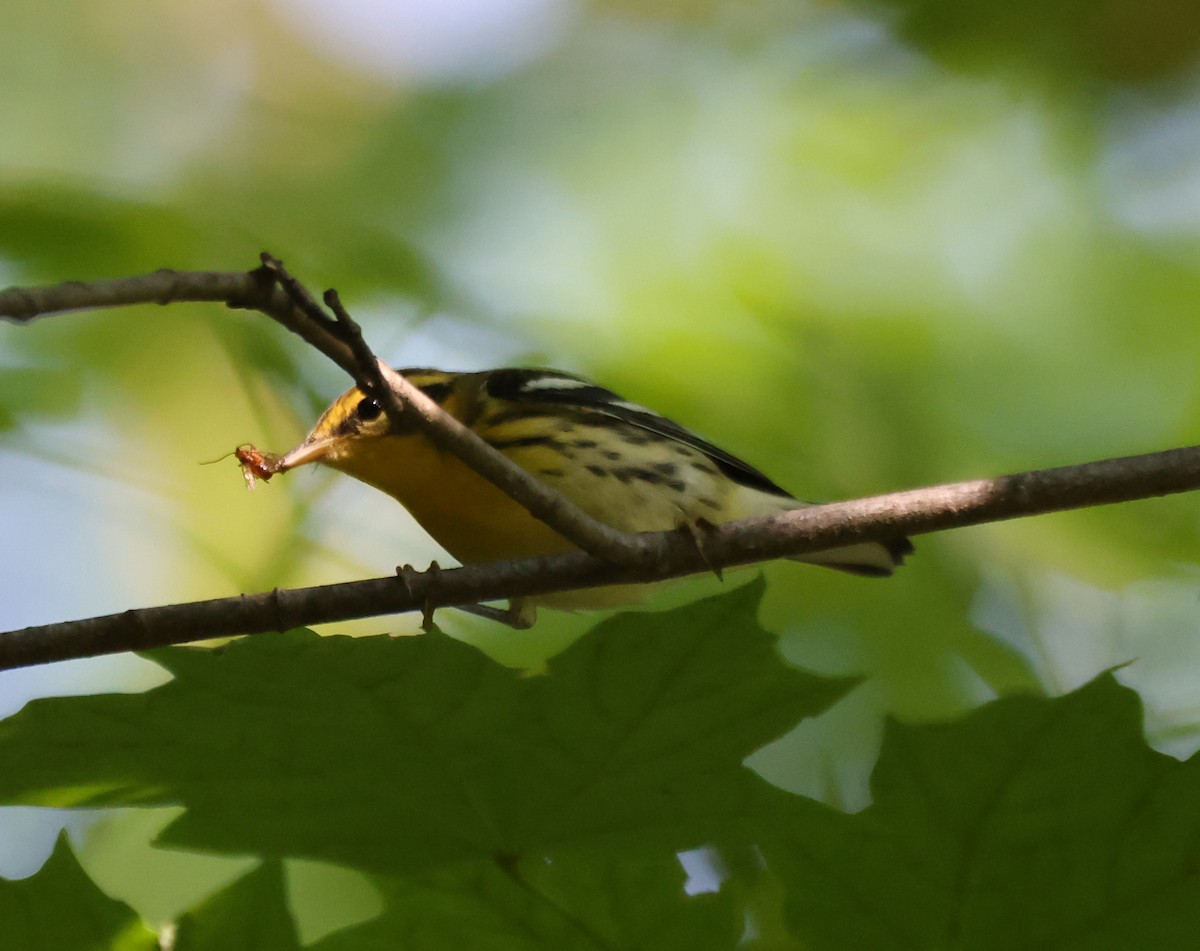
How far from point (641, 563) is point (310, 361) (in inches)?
80.1

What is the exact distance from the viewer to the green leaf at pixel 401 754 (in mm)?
1132

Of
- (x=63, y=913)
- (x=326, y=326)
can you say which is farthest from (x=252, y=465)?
(x=63, y=913)

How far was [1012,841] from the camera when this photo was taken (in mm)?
1086

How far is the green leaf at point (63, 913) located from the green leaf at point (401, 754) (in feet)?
0.24

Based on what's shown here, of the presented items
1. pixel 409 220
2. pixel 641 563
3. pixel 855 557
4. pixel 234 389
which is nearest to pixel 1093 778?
pixel 641 563

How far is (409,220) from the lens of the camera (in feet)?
12.6

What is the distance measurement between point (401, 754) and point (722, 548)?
694 millimetres

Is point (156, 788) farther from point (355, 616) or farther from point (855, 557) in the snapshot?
point (855, 557)

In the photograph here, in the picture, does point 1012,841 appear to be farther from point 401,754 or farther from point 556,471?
point 556,471

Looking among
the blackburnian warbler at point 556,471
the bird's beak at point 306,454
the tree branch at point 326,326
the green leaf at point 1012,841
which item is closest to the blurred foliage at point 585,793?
the green leaf at point 1012,841

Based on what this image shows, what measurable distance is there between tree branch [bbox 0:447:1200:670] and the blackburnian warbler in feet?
3.06

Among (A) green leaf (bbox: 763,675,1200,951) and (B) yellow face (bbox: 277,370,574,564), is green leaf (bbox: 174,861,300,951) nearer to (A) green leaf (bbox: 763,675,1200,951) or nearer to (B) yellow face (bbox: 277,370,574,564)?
(A) green leaf (bbox: 763,675,1200,951)

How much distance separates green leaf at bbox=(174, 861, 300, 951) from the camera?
115 centimetres

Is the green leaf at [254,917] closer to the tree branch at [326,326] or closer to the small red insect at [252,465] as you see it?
the tree branch at [326,326]
